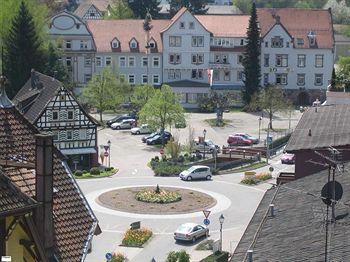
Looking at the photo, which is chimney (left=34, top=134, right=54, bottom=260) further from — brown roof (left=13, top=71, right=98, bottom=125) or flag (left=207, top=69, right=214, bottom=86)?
flag (left=207, top=69, right=214, bottom=86)

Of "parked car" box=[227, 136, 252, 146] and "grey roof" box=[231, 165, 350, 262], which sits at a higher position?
"grey roof" box=[231, 165, 350, 262]

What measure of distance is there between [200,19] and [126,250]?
57.7m

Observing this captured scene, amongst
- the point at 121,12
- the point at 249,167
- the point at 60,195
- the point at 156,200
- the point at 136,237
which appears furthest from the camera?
the point at 121,12

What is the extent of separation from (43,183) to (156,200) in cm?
3681

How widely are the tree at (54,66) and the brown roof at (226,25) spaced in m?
19.1

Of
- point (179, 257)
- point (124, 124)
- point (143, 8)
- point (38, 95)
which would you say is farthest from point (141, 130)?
point (143, 8)

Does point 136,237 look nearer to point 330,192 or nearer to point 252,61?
point 330,192

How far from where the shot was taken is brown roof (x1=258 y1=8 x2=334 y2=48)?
91.1m

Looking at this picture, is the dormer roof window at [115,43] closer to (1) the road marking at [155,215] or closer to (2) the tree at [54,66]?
(2) the tree at [54,66]

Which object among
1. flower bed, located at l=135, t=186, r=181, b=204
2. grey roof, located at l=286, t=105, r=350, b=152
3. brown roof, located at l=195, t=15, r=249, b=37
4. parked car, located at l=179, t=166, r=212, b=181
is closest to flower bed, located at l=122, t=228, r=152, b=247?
flower bed, located at l=135, t=186, r=181, b=204

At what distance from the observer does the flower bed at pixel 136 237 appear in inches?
1622

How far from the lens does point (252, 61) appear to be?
87812mm

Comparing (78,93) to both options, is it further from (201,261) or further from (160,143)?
(201,261)

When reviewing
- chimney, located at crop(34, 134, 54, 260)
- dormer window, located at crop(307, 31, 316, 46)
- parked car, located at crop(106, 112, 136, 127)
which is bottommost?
parked car, located at crop(106, 112, 136, 127)
